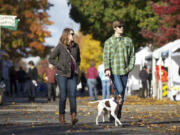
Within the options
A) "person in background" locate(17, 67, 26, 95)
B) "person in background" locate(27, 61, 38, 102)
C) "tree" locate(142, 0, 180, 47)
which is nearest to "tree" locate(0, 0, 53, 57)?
"person in background" locate(17, 67, 26, 95)

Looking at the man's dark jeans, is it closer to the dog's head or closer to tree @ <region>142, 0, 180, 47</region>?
the dog's head

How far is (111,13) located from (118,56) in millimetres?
29608

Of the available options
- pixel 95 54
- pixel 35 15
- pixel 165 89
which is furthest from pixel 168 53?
pixel 95 54

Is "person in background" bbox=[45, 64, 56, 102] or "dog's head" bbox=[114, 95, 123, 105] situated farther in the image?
"person in background" bbox=[45, 64, 56, 102]

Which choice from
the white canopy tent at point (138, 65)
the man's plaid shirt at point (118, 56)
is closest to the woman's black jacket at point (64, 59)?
the man's plaid shirt at point (118, 56)

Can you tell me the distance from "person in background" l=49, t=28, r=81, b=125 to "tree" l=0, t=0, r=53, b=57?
33988 mm

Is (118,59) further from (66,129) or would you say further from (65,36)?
(66,129)

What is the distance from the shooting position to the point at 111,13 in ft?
133

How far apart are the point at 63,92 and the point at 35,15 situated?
117 feet

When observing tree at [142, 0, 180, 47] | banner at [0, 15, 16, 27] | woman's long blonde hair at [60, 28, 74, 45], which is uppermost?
tree at [142, 0, 180, 47]

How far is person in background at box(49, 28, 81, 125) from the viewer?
11.3 meters

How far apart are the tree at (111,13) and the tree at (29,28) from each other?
155 inches

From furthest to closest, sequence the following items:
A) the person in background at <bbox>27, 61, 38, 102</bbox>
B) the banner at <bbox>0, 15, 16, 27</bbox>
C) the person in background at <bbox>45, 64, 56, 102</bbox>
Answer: the person in background at <bbox>45, 64, 56, 102</bbox>, the person in background at <bbox>27, 61, 38, 102</bbox>, the banner at <bbox>0, 15, 16, 27</bbox>

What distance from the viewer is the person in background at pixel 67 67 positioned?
11.3 m
